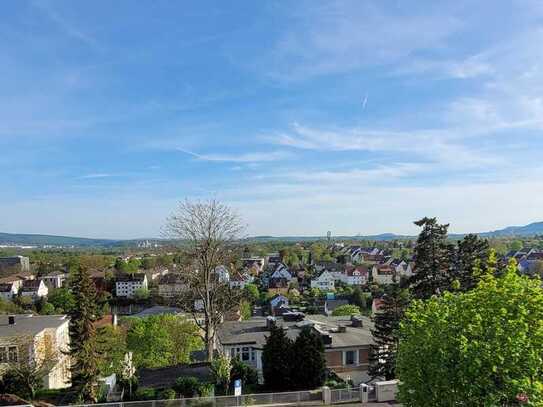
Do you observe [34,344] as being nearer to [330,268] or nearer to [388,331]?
[388,331]

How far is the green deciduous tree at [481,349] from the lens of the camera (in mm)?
10375

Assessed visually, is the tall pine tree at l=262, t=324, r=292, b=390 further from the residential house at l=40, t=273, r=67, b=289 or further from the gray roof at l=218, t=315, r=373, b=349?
the residential house at l=40, t=273, r=67, b=289

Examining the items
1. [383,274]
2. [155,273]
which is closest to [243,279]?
[155,273]

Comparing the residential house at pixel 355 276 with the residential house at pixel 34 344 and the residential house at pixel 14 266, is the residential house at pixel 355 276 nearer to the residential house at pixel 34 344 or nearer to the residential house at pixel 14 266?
the residential house at pixel 14 266

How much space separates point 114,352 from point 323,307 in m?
51.7

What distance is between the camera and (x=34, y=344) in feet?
90.4

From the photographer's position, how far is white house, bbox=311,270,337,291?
4021 inches

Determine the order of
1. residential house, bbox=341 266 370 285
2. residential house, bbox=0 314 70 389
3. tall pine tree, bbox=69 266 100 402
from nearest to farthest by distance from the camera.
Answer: tall pine tree, bbox=69 266 100 402 < residential house, bbox=0 314 70 389 < residential house, bbox=341 266 370 285

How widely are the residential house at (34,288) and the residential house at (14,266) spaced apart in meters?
26.0

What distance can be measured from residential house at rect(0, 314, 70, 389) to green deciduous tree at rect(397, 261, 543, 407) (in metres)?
18.0

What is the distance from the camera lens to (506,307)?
11211 mm

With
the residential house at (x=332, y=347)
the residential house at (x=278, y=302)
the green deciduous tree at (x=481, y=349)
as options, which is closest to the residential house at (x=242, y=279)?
the residential house at (x=278, y=302)

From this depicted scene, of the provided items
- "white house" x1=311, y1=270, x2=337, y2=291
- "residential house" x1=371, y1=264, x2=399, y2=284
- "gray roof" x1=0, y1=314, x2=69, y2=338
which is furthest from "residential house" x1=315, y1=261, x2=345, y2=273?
"gray roof" x1=0, y1=314, x2=69, y2=338

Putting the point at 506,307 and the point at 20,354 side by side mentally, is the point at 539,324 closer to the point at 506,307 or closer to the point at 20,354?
the point at 506,307
